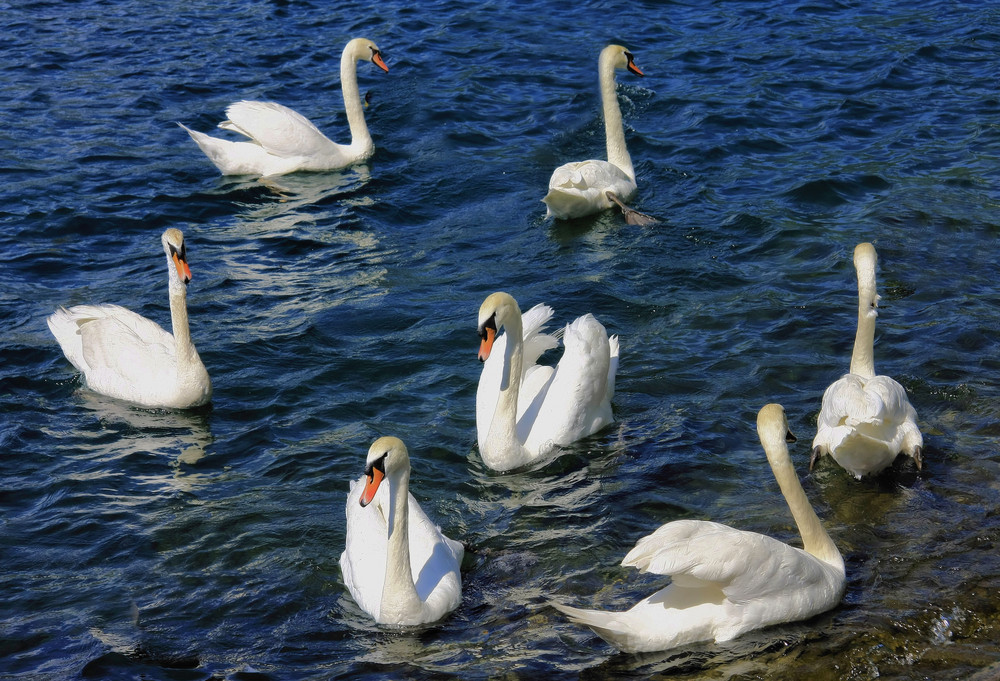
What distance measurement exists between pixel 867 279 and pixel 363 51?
8061 millimetres

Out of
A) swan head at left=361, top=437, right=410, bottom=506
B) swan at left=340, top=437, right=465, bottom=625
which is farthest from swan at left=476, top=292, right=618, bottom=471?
swan head at left=361, top=437, right=410, bottom=506

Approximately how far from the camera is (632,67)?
459 inches

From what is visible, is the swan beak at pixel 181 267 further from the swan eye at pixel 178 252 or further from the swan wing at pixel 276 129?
the swan wing at pixel 276 129

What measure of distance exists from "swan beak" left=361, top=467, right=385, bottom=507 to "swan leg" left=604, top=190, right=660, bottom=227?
214 inches

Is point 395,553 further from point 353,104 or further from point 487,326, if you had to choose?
point 353,104

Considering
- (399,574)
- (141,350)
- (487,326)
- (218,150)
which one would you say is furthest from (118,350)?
(218,150)

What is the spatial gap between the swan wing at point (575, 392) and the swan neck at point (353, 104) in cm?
601

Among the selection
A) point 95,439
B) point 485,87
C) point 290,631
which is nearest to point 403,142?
point 485,87

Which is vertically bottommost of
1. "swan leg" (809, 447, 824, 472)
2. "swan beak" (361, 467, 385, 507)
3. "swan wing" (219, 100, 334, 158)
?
"swan leg" (809, 447, 824, 472)

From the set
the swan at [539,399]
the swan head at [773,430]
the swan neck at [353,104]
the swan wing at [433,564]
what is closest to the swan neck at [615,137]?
the swan neck at [353,104]

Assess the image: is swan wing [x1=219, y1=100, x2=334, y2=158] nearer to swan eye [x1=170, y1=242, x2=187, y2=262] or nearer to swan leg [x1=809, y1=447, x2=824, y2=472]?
swan eye [x1=170, y1=242, x2=187, y2=262]

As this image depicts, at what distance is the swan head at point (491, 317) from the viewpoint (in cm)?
671

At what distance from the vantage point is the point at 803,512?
18.0ft

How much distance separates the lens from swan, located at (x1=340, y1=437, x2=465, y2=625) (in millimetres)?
5539
